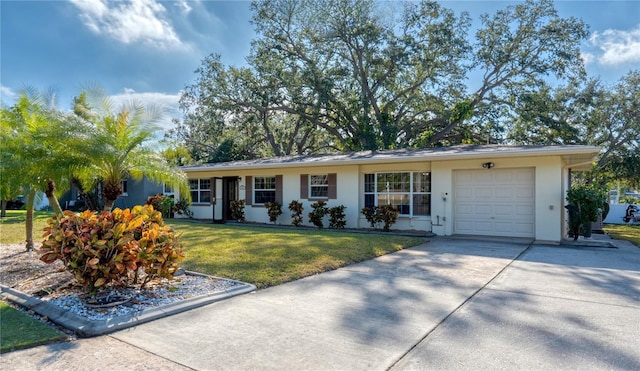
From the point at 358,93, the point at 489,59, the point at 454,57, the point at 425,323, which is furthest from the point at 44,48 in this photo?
the point at 489,59

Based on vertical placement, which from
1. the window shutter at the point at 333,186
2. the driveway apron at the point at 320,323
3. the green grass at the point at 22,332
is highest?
the window shutter at the point at 333,186

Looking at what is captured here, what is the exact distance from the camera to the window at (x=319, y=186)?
15.1 m

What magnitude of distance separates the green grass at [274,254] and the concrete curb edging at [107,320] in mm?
876

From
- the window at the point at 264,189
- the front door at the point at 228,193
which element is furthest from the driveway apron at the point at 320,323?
the front door at the point at 228,193

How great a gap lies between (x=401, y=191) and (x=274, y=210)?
17.4 feet

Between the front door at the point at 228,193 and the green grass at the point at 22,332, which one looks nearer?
the green grass at the point at 22,332

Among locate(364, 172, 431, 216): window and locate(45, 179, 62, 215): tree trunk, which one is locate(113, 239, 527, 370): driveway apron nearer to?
locate(45, 179, 62, 215): tree trunk

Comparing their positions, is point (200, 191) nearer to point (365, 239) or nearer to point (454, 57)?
point (365, 239)

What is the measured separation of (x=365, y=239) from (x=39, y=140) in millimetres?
7586

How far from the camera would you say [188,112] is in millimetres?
29938

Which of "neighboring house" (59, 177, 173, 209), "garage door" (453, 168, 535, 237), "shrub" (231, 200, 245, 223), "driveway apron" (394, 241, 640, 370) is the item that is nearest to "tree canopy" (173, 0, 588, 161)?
"neighboring house" (59, 177, 173, 209)

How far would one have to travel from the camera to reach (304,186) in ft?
50.7

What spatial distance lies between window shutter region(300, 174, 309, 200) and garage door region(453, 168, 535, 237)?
18.5 ft

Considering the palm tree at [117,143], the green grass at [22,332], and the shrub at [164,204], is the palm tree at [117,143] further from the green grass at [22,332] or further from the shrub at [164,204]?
the shrub at [164,204]
